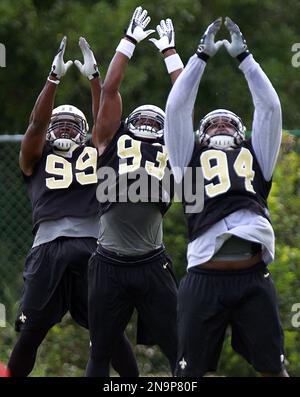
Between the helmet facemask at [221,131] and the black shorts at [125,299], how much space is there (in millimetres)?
1002

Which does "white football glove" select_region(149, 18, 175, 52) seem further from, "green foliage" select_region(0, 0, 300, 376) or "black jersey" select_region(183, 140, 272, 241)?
"green foliage" select_region(0, 0, 300, 376)

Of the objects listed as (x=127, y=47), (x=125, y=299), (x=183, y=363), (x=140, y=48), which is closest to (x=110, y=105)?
(x=127, y=47)

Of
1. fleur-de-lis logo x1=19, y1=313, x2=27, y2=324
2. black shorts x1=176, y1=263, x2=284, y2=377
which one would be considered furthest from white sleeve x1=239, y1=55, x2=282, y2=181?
fleur-de-lis logo x1=19, y1=313, x2=27, y2=324

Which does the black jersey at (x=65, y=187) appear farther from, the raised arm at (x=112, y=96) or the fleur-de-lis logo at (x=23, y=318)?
the fleur-de-lis logo at (x=23, y=318)

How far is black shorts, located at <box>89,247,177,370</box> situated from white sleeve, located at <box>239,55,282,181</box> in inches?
45.8

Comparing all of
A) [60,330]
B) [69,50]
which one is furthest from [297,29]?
[60,330]

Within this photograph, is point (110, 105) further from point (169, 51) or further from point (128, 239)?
point (128, 239)

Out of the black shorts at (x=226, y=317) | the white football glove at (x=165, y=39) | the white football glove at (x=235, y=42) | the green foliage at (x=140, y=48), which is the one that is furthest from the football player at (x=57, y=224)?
the green foliage at (x=140, y=48)

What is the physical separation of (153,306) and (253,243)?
3.51ft

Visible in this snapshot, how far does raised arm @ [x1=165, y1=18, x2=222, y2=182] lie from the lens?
758 cm

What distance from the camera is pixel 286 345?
972 centimetres

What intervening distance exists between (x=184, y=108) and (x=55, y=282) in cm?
180

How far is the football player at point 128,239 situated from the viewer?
8281 mm
